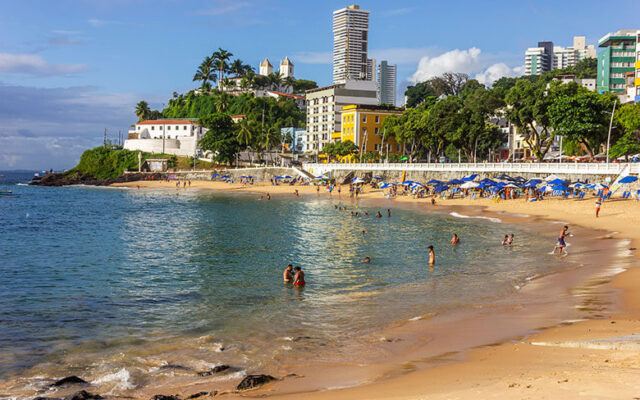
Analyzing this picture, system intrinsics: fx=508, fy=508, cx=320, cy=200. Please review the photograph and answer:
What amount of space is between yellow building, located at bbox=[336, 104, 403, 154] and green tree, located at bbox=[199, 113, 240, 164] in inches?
1038

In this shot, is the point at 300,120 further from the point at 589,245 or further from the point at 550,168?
the point at 589,245

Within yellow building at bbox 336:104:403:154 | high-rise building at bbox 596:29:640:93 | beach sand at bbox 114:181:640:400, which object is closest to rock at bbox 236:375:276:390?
beach sand at bbox 114:181:640:400

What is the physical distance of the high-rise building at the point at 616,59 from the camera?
4439 inches

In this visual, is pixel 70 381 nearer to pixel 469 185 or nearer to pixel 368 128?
pixel 469 185

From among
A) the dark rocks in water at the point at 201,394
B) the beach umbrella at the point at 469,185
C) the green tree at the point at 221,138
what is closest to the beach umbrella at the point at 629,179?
the beach umbrella at the point at 469,185

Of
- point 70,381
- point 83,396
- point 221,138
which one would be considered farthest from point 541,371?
point 221,138

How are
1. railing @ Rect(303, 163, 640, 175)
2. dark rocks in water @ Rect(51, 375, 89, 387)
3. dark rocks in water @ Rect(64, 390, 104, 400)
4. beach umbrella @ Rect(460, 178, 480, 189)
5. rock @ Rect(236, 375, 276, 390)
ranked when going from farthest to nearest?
beach umbrella @ Rect(460, 178, 480, 189) → railing @ Rect(303, 163, 640, 175) → dark rocks in water @ Rect(51, 375, 89, 387) → rock @ Rect(236, 375, 276, 390) → dark rocks in water @ Rect(64, 390, 104, 400)

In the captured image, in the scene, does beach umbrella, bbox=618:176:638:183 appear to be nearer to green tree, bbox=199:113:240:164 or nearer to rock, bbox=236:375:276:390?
rock, bbox=236:375:276:390

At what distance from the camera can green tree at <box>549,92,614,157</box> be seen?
5700cm

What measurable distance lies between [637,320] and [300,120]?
140 m

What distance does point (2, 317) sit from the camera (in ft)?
59.2

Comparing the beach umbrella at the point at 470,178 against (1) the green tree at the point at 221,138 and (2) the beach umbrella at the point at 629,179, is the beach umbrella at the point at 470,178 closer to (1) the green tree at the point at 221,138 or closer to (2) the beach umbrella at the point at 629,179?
(2) the beach umbrella at the point at 629,179

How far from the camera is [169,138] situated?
13438 centimetres

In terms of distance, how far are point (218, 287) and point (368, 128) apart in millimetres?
90394
